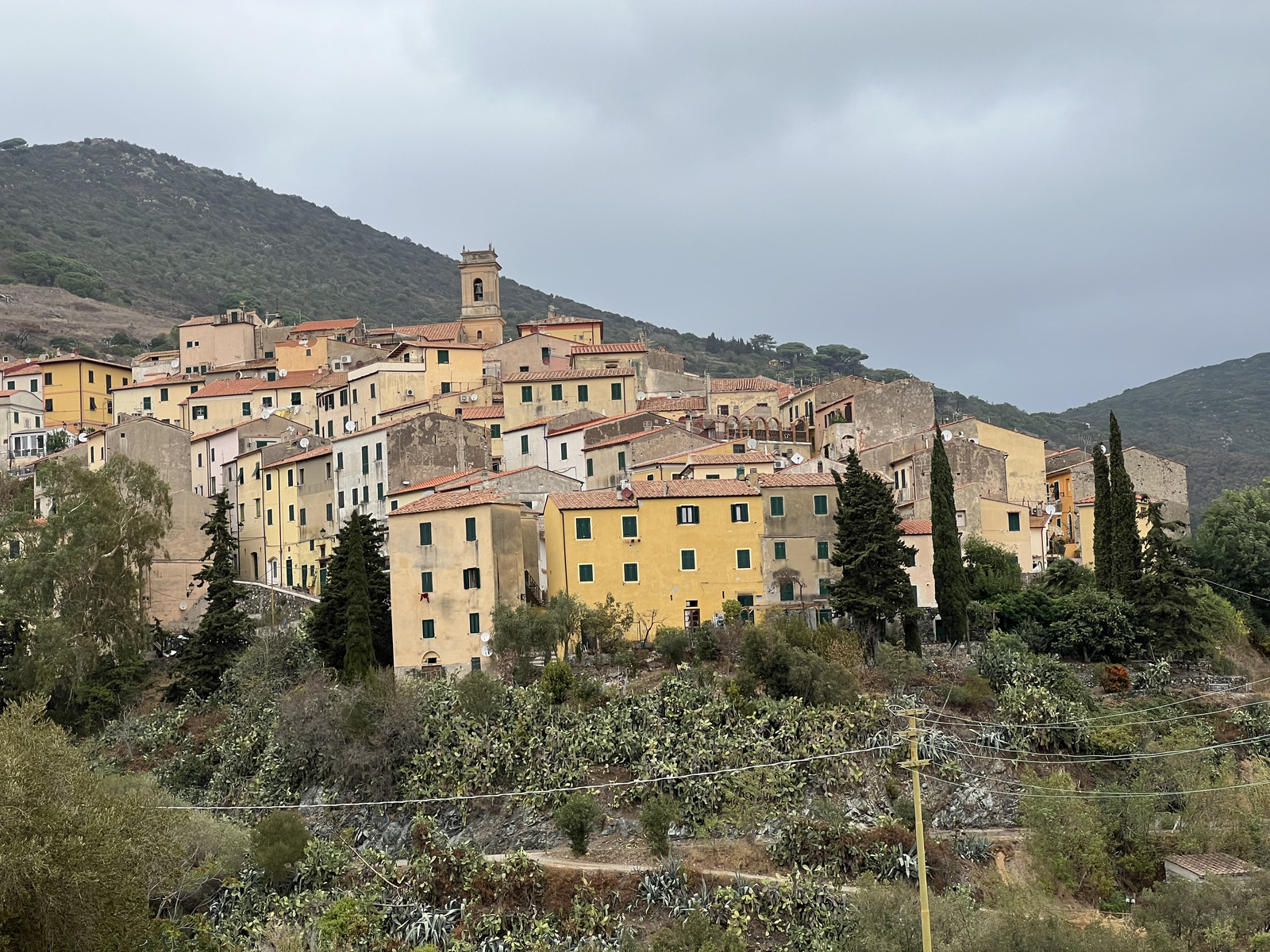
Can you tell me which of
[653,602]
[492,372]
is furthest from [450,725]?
[492,372]

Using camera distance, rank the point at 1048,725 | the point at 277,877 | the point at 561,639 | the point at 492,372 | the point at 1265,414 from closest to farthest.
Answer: the point at 277,877, the point at 1048,725, the point at 561,639, the point at 492,372, the point at 1265,414

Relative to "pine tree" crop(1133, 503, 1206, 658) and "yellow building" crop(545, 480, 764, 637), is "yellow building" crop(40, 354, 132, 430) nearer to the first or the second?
"yellow building" crop(545, 480, 764, 637)

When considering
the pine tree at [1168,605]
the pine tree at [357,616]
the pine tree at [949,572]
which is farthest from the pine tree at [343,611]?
the pine tree at [1168,605]

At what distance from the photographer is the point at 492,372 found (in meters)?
88.4

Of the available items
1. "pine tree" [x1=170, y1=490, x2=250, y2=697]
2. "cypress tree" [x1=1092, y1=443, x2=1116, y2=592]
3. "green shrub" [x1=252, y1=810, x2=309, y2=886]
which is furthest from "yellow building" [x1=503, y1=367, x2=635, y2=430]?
"green shrub" [x1=252, y1=810, x2=309, y2=886]

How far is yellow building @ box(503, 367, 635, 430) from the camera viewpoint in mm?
76750

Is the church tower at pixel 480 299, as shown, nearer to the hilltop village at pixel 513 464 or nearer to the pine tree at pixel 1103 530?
the hilltop village at pixel 513 464

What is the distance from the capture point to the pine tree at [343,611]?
58.7 m

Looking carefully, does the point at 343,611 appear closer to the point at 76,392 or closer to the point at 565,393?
the point at 565,393

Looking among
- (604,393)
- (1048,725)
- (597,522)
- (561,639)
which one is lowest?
(1048,725)

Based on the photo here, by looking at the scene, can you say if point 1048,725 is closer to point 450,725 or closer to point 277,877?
point 450,725

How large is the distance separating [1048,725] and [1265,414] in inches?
5670

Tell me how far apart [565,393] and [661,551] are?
848 inches

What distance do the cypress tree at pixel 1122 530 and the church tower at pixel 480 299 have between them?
50111mm
